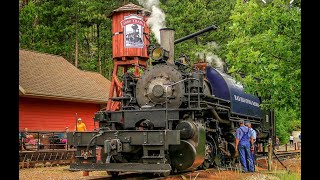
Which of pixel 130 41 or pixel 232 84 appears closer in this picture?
pixel 232 84

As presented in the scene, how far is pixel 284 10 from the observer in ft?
29.5

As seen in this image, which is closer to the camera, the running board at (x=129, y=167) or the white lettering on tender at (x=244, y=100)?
the running board at (x=129, y=167)

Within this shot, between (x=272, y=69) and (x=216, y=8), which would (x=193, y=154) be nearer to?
(x=272, y=69)

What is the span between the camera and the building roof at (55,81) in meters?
19.7

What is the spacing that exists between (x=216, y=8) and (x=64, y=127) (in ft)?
58.3

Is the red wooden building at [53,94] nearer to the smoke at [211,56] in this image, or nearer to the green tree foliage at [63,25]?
the green tree foliage at [63,25]

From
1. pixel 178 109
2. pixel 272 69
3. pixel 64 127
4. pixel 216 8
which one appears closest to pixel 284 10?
pixel 272 69

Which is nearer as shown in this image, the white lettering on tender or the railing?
the white lettering on tender

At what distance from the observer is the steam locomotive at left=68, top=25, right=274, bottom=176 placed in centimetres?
1009

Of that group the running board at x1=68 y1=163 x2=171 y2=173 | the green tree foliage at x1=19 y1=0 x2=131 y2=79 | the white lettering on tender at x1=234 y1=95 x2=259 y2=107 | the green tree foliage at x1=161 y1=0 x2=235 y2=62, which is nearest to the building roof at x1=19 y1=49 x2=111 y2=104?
the green tree foliage at x1=161 y1=0 x2=235 y2=62

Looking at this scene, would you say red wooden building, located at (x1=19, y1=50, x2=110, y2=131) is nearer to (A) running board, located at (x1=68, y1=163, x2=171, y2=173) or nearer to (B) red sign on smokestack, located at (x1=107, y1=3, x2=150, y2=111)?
(B) red sign on smokestack, located at (x1=107, y1=3, x2=150, y2=111)

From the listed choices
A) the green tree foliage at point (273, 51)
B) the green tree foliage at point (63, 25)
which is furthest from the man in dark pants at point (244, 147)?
the green tree foliage at point (63, 25)

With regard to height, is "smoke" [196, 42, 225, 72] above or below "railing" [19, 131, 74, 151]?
above
